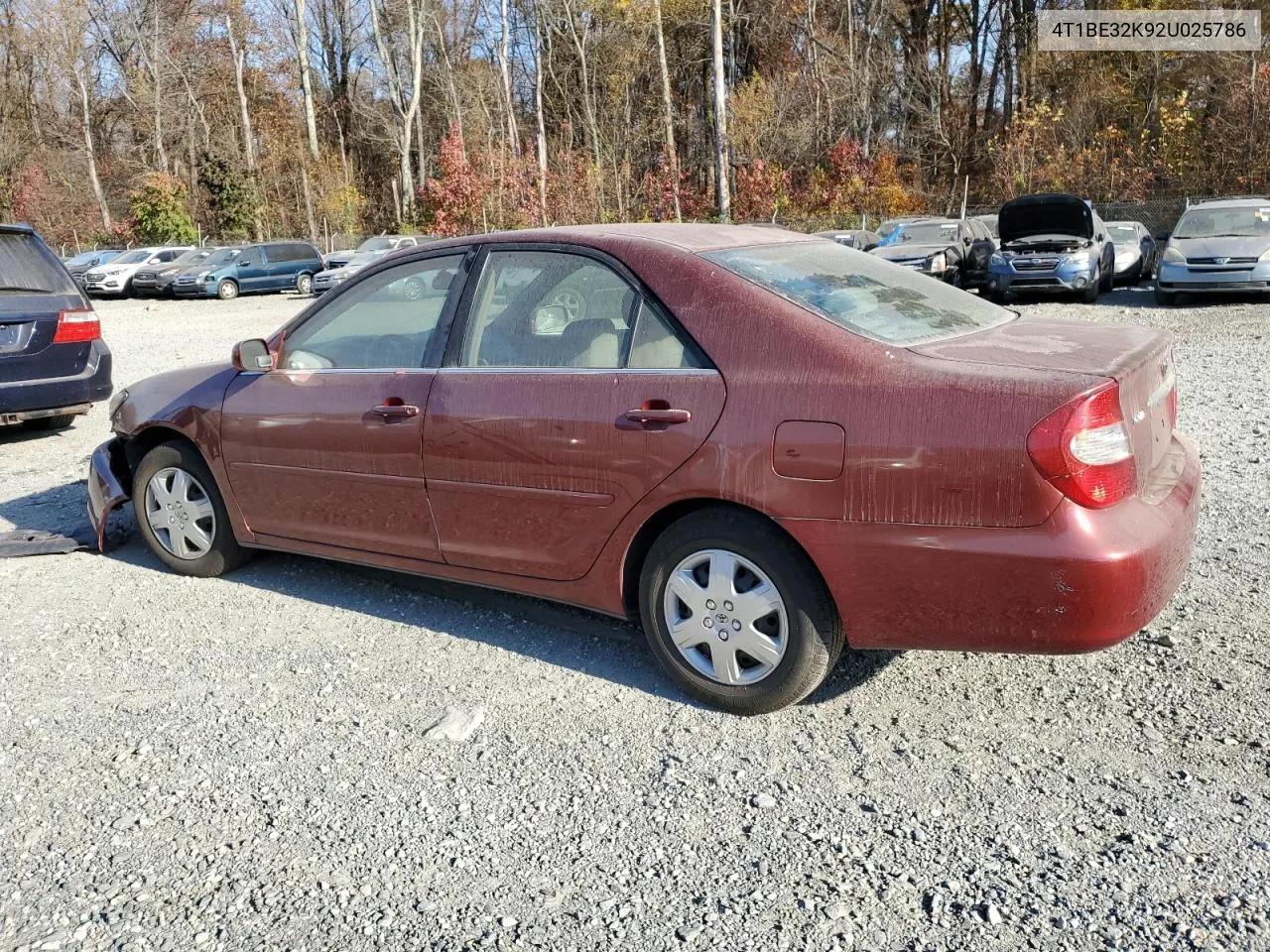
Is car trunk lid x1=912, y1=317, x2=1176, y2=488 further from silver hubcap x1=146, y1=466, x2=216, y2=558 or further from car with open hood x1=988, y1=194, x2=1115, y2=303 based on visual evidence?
car with open hood x1=988, y1=194, x2=1115, y2=303

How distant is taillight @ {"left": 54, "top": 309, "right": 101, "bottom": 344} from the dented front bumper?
11.3 feet

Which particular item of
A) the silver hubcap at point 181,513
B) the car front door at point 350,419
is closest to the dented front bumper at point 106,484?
the silver hubcap at point 181,513

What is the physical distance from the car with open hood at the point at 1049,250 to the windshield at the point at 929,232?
1962mm

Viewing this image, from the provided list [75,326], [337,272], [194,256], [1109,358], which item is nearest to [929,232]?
[75,326]

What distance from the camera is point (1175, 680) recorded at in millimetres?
3848

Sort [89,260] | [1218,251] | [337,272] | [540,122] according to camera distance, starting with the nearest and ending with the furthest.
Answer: [1218,251]
[337,272]
[89,260]
[540,122]

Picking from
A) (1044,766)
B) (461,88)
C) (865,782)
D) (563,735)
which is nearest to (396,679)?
(563,735)

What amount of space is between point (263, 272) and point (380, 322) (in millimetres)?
29922

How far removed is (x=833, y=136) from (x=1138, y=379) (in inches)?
1631

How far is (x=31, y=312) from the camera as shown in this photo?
856cm

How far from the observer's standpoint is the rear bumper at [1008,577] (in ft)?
10.4

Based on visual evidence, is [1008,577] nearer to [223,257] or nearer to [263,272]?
[263,272]

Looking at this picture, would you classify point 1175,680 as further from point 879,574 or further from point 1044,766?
point 879,574

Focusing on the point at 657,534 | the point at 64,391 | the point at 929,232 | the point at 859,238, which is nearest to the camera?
the point at 657,534
